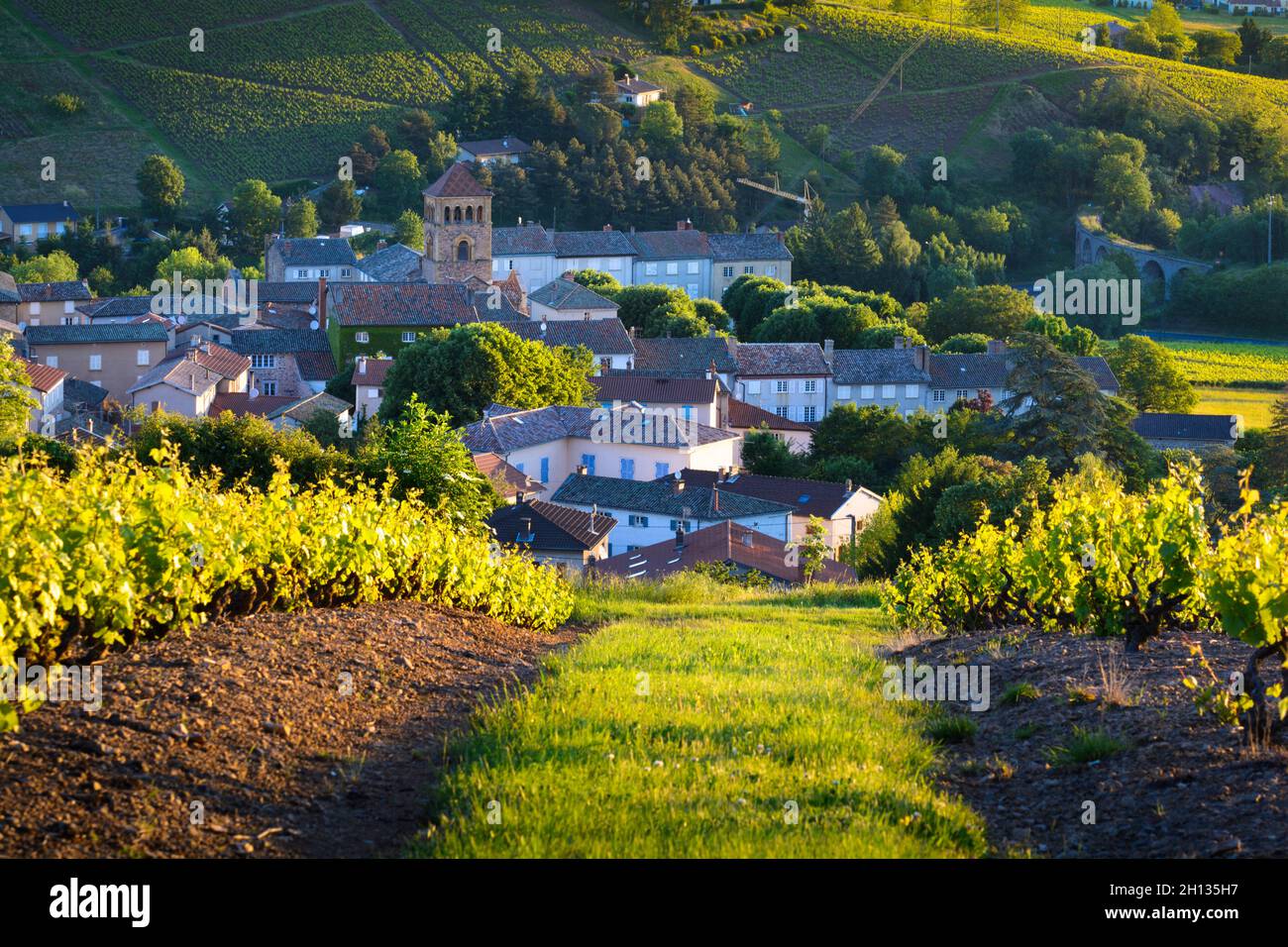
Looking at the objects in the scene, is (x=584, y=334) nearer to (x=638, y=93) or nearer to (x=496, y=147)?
(x=496, y=147)

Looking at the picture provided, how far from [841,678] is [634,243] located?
334 feet

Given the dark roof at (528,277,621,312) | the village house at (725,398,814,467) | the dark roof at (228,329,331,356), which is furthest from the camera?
the dark roof at (528,277,621,312)

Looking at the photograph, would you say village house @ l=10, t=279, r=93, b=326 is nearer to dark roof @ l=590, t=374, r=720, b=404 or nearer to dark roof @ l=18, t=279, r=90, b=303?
dark roof @ l=18, t=279, r=90, b=303

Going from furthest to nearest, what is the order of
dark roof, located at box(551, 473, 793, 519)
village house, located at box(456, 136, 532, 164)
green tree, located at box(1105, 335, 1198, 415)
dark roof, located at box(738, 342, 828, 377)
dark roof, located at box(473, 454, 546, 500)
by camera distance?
village house, located at box(456, 136, 532, 164), green tree, located at box(1105, 335, 1198, 415), dark roof, located at box(738, 342, 828, 377), dark roof, located at box(551, 473, 793, 519), dark roof, located at box(473, 454, 546, 500)

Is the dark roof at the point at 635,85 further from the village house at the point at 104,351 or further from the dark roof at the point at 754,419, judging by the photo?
the dark roof at the point at 754,419

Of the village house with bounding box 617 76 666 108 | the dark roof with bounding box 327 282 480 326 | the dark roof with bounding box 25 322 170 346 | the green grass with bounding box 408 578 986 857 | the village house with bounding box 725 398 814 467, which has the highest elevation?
the village house with bounding box 617 76 666 108

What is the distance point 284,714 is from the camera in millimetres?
11008

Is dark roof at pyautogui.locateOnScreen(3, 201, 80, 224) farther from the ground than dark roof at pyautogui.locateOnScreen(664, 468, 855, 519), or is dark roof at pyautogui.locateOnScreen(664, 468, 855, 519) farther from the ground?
dark roof at pyautogui.locateOnScreen(3, 201, 80, 224)

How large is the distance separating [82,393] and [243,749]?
222 ft

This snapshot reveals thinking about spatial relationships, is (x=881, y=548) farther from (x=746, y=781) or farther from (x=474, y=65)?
(x=474, y=65)

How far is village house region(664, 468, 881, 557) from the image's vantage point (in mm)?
54438

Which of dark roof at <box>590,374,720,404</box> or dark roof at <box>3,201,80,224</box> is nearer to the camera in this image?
dark roof at <box>590,374,720,404</box>

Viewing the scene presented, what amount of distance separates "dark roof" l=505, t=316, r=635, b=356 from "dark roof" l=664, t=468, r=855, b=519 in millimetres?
24528

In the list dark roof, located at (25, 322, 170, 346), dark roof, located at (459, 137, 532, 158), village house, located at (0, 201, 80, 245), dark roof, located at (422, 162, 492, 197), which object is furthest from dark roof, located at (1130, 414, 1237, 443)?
village house, located at (0, 201, 80, 245)
